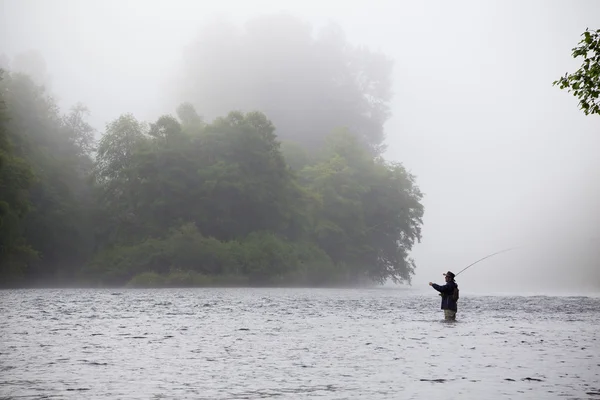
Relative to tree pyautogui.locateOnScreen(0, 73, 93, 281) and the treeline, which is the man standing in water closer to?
tree pyautogui.locateOnScreen(0, 73, 93, 281)

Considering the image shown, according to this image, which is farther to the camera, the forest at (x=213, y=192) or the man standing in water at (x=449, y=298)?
the forest at (x=213, y=192)

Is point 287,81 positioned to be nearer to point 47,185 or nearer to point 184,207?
point 184,207

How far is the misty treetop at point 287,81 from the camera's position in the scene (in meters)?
126

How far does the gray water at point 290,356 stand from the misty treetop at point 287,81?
93960mm

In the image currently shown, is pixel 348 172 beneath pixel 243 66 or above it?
beneath

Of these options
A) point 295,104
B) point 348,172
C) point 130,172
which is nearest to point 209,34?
point 295,104

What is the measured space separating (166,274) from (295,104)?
178ft

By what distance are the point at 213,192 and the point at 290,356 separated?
71.1 metres

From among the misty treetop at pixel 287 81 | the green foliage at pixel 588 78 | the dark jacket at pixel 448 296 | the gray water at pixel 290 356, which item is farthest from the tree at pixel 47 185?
the green foliage at pixel 588 78

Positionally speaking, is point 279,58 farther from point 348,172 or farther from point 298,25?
point 348,172

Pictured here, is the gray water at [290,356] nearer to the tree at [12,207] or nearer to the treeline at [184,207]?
the tree at [12,207]

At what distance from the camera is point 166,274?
3100 inches

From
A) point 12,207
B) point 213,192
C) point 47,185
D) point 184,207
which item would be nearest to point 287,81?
point 213,192

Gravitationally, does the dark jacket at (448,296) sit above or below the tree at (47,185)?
below
